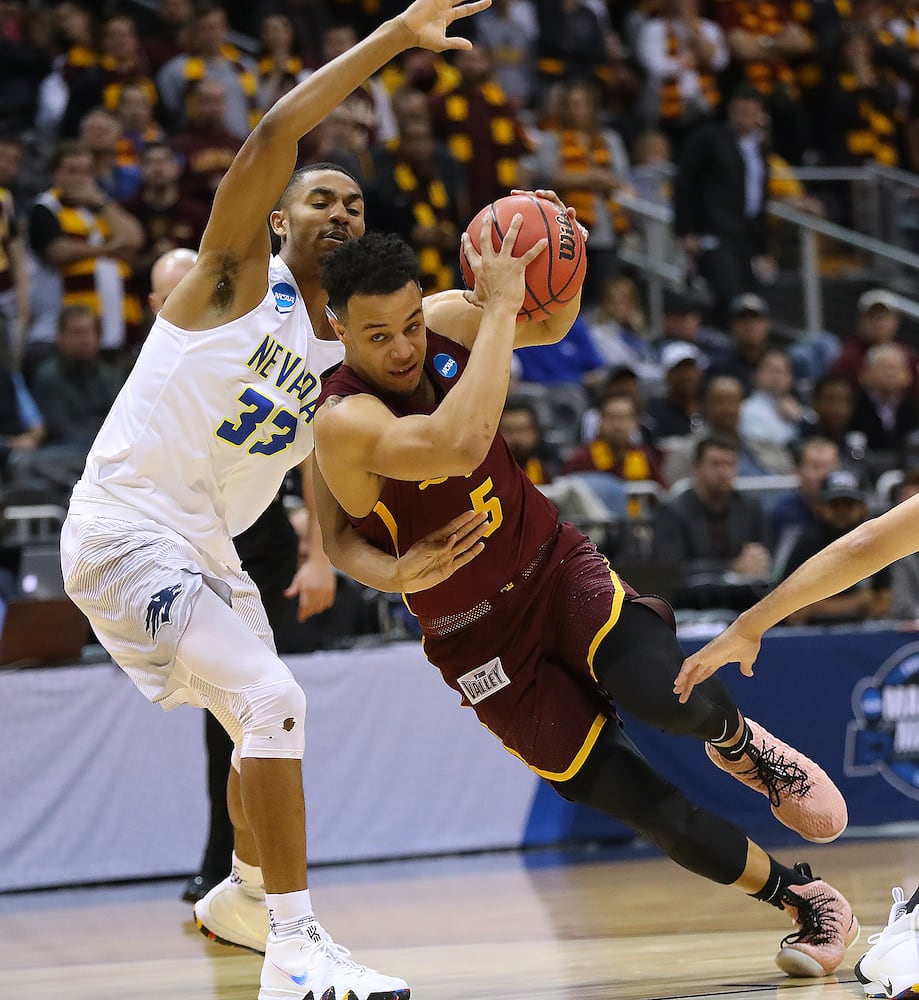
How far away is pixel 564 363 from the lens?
11914 millimetres

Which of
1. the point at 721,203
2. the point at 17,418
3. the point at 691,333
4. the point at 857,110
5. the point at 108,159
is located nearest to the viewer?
the point at 17,418

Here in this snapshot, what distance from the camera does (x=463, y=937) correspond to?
18.4 feet

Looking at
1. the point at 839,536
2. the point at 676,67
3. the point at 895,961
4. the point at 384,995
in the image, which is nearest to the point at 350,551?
the point at 384,995

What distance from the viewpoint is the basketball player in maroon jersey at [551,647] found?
4.20 metres

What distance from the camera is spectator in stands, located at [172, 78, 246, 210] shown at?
10.9 meters

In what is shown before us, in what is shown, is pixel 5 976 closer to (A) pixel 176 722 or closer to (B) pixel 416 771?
(A) pixel 176 722

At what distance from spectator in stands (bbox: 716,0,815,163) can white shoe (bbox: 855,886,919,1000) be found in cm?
1287

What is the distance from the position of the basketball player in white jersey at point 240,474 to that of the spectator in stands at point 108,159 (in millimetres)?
6442

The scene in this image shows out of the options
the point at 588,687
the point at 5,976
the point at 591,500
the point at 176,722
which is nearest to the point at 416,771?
the point at 176,722

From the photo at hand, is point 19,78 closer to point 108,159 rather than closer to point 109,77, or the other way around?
point 109,77

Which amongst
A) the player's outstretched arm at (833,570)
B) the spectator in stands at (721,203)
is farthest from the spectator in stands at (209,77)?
the player's outstretched arm at (833,570)

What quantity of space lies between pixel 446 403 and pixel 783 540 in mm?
6202

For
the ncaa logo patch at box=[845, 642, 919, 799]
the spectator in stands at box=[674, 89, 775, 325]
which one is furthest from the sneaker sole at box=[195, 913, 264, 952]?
the spectator in stands at box=[674, 89, 775, 325]

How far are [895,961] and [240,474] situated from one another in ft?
7.14
